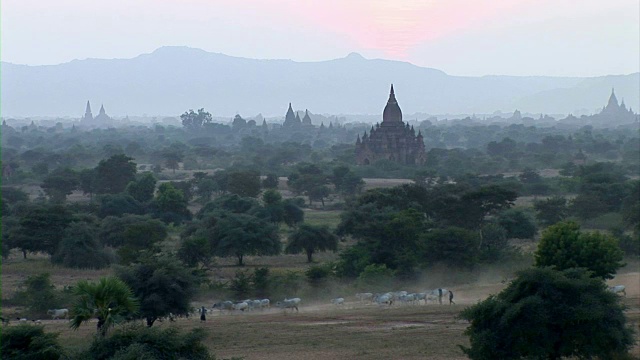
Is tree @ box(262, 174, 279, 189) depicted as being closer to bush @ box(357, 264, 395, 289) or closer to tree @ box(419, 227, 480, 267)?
tree @ box(419, 227, 480, 267)

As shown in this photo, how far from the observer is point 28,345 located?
15.1 meters

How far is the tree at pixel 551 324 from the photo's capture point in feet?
54.2

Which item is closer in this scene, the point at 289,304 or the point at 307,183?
the point at 289,304

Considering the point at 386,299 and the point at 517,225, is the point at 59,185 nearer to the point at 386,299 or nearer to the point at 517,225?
the point at 517,225

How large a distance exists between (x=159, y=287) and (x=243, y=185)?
3609 cm

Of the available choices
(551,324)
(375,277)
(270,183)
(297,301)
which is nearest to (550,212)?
(375,277)

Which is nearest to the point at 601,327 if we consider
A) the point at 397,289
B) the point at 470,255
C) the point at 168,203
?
the point at 397,289

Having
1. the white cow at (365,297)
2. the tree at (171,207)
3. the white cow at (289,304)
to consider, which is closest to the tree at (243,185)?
the tree at (171,207)

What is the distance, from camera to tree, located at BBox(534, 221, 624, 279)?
2559 cm

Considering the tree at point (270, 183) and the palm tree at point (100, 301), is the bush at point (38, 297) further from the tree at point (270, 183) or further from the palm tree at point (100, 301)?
the tree at point (270, 183)

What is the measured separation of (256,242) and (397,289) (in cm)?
714

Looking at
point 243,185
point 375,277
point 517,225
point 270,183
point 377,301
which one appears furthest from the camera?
point 270,183

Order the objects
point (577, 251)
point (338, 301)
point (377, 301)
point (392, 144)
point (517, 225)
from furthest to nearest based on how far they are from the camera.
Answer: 1. point (392, 144)
2. point (517, 225)
3. point (338, 301)
4. point (377, 301)
5. point (577, 251)

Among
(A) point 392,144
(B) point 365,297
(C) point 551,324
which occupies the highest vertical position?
(C) point 551,324
